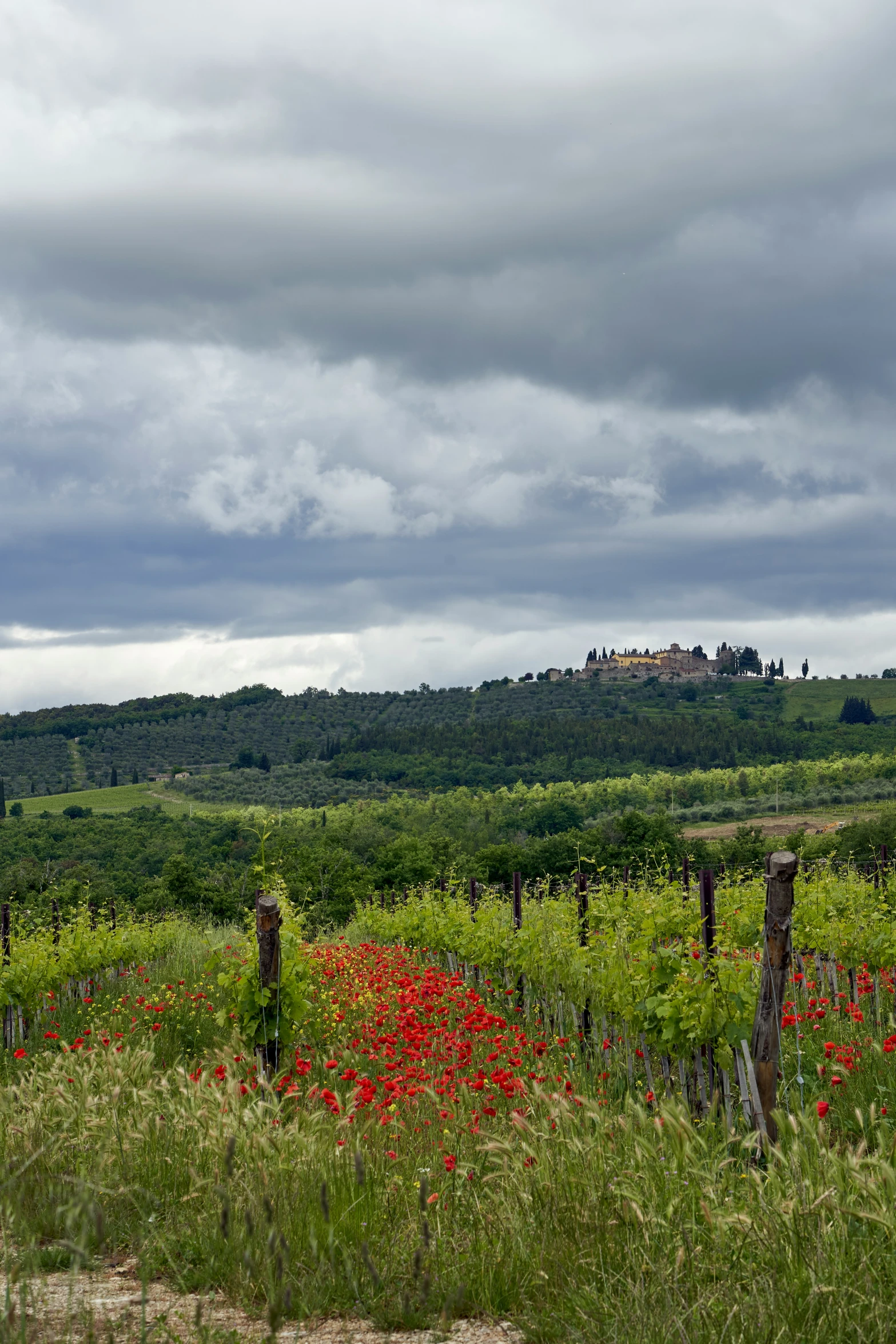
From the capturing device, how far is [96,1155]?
5.73 metres

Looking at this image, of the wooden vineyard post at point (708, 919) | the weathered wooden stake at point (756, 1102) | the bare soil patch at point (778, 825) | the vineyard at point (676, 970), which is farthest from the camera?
the bare soil patch at point (778, 825)

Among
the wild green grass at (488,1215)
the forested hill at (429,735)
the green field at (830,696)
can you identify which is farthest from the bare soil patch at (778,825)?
the green field at (830,696)

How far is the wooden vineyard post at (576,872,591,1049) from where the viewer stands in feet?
32.9

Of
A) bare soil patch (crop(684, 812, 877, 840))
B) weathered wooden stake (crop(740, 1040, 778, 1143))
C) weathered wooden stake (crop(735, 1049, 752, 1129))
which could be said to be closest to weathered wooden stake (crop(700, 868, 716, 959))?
weathered wooden stake (crop(735, 1049, 752, 1129))

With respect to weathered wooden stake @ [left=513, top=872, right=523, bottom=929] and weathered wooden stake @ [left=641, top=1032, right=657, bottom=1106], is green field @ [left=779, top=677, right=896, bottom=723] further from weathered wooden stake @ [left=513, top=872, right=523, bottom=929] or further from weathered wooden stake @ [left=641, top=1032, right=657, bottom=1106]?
weathered wooden stake @ [left=641, top=1032, right=657, bottom=1106]

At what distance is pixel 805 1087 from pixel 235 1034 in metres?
4.43

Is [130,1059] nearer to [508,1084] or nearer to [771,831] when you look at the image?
[508,1084]

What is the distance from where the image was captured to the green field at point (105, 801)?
104750mm

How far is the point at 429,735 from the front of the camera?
466 ft

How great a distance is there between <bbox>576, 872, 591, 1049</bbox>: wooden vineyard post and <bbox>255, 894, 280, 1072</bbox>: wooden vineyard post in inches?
117

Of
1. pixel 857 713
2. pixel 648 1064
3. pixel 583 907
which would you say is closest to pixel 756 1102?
pixel 648 1064

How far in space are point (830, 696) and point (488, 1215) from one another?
587 ft

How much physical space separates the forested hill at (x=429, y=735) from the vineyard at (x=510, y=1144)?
10092 centimetres

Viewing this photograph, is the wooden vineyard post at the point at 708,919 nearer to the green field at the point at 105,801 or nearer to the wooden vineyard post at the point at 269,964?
the wooden vineyard post at the point at 269,964
